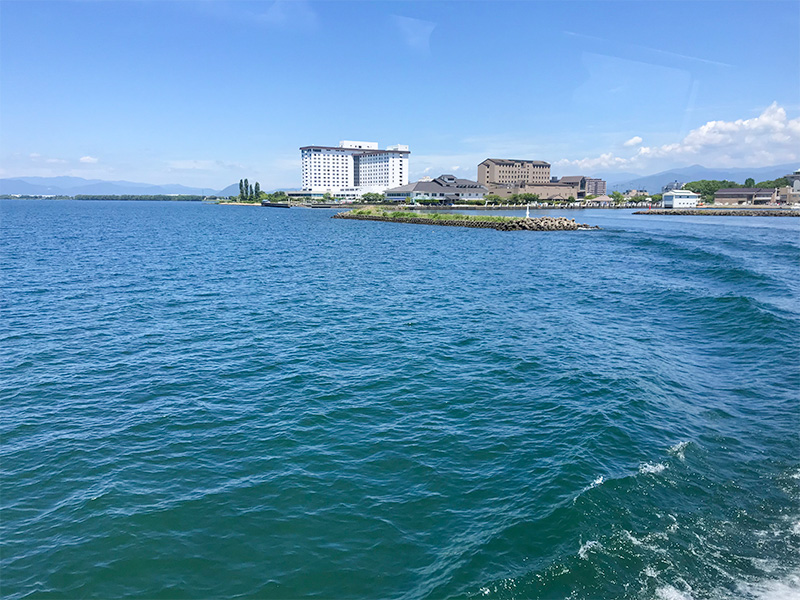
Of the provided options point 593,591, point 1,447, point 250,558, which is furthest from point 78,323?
point 593,591

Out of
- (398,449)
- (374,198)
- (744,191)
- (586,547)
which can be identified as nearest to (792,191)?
(744,191)

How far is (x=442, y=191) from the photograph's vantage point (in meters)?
167

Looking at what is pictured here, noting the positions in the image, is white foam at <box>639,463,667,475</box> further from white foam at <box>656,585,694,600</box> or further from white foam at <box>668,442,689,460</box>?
white foam at <box>656,585,694,600</box>

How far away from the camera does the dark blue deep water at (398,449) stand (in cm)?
775

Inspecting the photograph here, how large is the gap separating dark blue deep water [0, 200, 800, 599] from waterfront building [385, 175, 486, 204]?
14454 cm

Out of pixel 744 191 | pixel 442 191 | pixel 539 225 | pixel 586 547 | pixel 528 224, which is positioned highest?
pixel 744 191

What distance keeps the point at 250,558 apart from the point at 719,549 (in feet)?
26.9

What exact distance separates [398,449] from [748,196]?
203 metres

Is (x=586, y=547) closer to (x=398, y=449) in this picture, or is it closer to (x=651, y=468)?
(x=651, y=468)

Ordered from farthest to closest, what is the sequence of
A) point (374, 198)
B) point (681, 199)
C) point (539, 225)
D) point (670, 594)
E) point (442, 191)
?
1. point (374, 198)
2. point (442, 191)
3. point (681, 199)
4. point (539, 225)
5. point (670, 594)

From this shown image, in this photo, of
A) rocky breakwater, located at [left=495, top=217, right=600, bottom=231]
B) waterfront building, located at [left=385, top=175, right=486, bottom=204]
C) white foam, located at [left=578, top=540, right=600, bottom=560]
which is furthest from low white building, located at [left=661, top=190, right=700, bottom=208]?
white foam, located at [left=578, top=540, right=600, bottom=560]

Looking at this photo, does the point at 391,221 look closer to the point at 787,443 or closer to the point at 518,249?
the point at 518,249

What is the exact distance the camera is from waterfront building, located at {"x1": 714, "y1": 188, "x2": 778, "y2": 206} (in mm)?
164625

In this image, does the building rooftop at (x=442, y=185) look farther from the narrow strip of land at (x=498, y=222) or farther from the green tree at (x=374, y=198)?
the narrow strip of land at (x=498, y=222)
